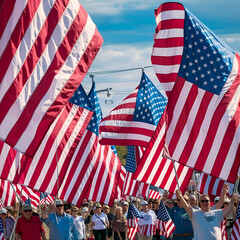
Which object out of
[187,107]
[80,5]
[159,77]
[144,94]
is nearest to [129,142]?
[144,94]

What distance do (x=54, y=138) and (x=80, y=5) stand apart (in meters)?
3.57

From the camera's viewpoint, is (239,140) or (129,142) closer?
(239,140)

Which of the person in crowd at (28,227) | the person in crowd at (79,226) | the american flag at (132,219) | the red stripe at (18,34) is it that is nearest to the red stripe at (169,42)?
the person in crowd at (28,227)

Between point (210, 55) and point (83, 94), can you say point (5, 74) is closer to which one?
point (210, 55)

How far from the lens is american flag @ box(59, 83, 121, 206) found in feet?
53.0

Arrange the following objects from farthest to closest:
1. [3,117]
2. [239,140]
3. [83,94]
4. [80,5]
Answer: [83,94] < [239,140] < [80,5] < [3,117]

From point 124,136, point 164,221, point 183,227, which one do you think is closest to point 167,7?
point 183,227

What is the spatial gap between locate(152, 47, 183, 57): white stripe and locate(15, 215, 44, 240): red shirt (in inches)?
163

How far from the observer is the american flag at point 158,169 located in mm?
15695

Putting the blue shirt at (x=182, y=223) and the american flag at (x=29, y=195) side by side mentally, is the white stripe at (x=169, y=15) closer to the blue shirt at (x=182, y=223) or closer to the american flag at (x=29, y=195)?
the blue shirt at (x=182, y=223)

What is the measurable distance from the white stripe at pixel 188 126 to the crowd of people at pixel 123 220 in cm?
94

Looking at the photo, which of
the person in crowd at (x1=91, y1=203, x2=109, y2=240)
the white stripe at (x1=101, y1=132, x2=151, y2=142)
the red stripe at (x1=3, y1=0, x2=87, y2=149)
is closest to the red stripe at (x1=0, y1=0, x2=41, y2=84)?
the red stripe at (x1=3, y1=0, x2=87, y2=149)

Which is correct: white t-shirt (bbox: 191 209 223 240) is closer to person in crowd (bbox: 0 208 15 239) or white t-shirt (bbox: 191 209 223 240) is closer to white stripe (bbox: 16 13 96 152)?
white stripe (bbox: 16 13 96 152)

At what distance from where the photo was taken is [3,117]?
8.63m
